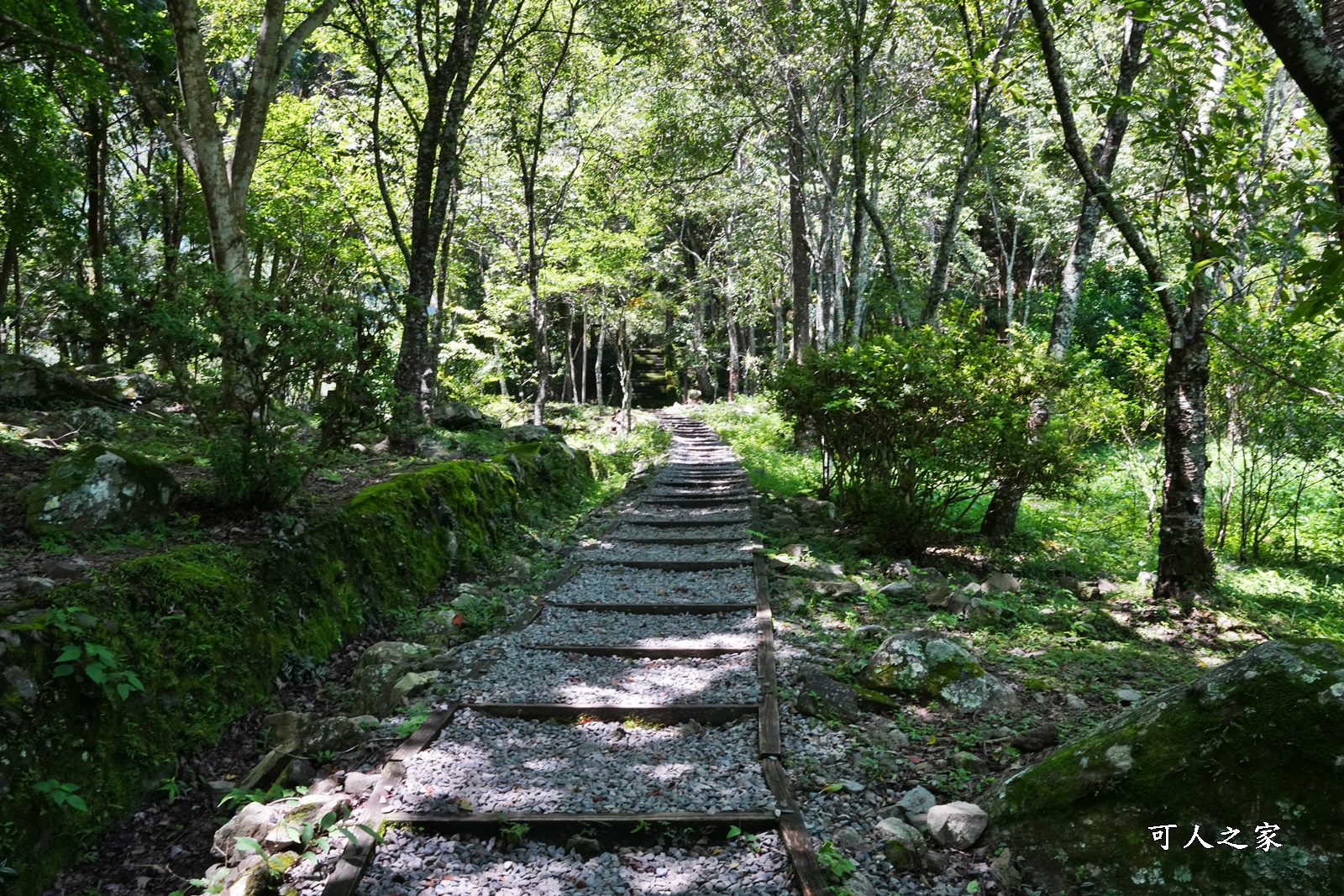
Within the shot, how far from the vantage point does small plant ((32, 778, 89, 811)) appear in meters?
2.63

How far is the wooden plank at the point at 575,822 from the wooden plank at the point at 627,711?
1.01m

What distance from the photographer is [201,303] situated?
453 cm

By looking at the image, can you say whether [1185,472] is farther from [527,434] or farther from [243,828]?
[527,434]

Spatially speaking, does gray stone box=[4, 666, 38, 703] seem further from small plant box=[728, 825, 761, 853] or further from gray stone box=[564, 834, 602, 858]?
small plant box=[728, 825, 761, 853]

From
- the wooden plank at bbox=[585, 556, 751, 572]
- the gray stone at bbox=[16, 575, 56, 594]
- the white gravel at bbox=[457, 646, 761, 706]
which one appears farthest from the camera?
the wooden plank at bbox=[585, 556, 751, 572]

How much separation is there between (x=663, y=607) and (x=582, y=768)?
8.20 feet

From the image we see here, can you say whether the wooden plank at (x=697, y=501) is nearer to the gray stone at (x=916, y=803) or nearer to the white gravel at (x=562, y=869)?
the gray stone at (x=916, y=803)

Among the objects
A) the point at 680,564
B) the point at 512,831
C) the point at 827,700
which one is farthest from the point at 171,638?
the point at 680,564

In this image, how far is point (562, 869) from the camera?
2842 millimetres

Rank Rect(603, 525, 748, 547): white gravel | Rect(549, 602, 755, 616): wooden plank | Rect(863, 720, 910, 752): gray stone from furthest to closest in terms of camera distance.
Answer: Rect(603, 525, 748, 547): white gravel
Rect(549, 602, 755, 616): wooden plank
Rect(863, 720, 910, 752): gray stone

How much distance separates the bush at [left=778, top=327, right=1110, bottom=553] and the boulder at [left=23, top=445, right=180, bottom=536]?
551 cm

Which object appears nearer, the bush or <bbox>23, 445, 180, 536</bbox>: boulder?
<bbox>23, 445, 180, 536</bbox>: boulder

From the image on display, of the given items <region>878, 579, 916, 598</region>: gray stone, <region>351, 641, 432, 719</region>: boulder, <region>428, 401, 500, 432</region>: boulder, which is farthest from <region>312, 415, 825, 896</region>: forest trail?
<region>428, 401, 500, 432</region>: boulder

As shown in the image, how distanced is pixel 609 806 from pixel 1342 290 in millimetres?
3279
